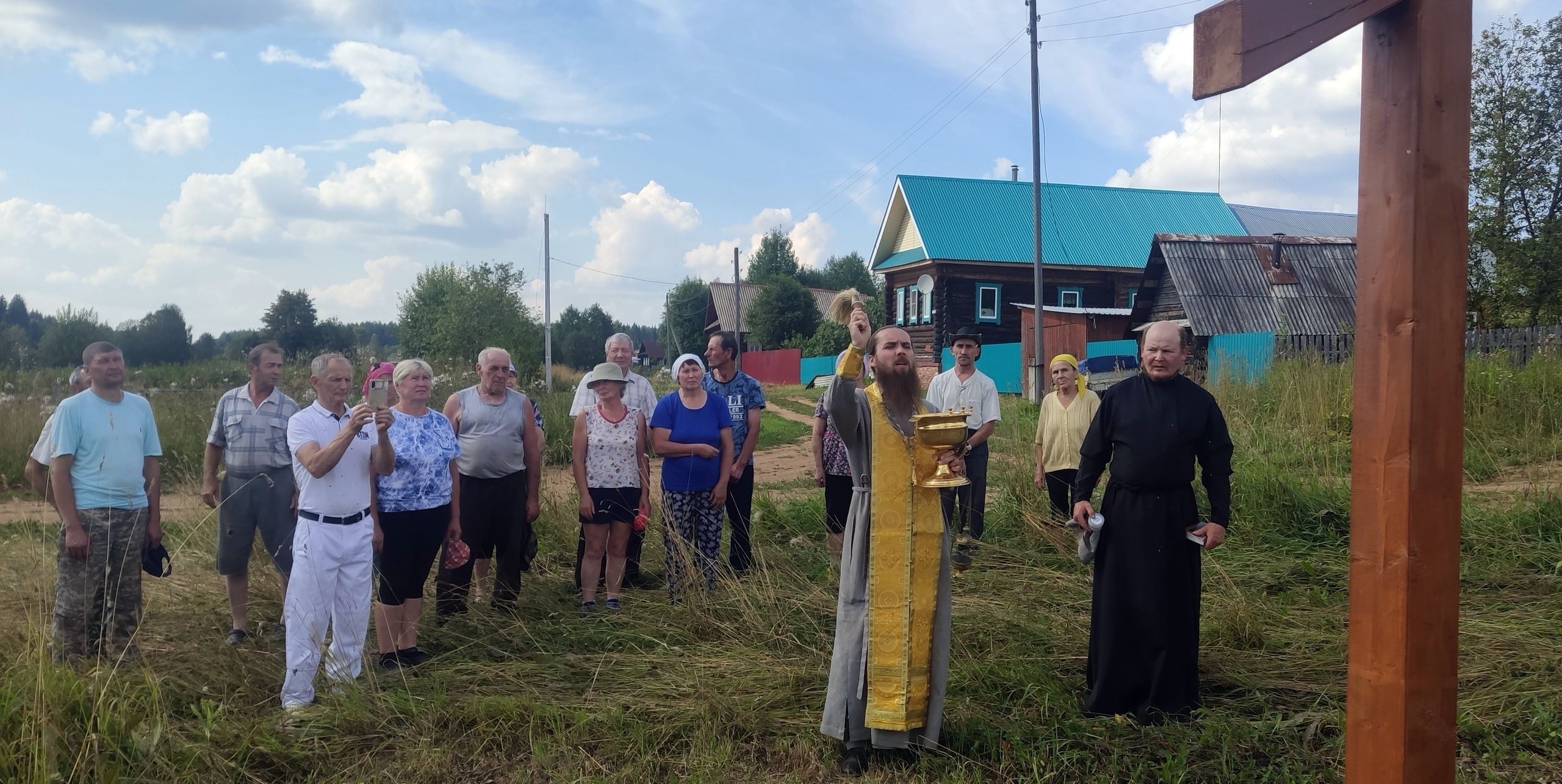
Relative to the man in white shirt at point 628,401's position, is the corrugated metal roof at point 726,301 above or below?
above

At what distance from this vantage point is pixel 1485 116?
64.1 feet

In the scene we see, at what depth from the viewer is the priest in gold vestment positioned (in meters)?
3.42

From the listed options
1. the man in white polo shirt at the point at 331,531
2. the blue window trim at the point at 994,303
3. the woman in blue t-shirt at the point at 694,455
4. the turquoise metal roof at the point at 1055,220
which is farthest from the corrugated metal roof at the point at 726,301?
the man in white polo shirt at the point at 331,531

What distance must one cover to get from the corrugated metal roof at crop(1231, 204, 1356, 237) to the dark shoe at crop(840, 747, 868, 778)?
3196cm

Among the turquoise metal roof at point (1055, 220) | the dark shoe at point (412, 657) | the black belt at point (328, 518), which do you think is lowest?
the dark shoe at point (412, 657)

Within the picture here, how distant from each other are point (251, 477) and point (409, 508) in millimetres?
1371

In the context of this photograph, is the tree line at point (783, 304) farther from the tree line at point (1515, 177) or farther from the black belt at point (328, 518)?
the black belt at point (328, 518)

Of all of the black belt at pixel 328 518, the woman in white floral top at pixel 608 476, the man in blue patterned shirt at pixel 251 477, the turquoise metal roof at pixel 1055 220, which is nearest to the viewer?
the black belt at pixel 328 518

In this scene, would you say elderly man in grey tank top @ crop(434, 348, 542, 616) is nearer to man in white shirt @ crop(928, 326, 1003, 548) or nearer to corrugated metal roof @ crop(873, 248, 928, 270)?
man in white shirt @ crop(928, 326, 1003, 548)

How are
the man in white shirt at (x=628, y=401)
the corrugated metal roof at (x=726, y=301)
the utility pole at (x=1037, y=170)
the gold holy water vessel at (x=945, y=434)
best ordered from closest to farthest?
the gold holy water vessel at (x=945, y=434) < the man in white shirt at (x=628, y=401) < the utility pole at (x=1037, y=170) < the corrugated metal roof at (x=726, y=301)

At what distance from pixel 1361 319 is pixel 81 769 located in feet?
13.1

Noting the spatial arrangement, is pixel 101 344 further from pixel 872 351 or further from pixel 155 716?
pixel 872 351

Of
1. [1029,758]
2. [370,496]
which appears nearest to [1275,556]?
[1029,758]

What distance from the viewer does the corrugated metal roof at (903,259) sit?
28.7m
